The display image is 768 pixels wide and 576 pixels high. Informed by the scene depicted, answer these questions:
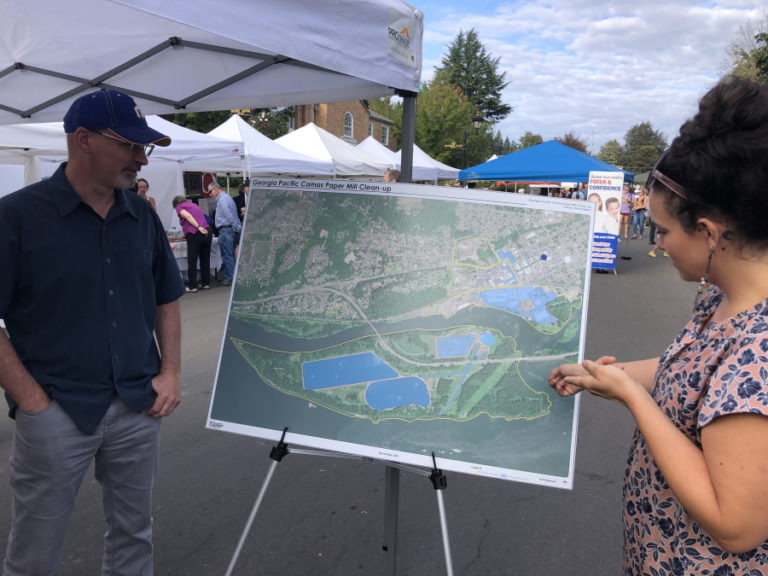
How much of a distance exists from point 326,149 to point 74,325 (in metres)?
12.7

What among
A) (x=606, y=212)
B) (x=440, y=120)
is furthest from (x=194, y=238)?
(x=440, y=120)

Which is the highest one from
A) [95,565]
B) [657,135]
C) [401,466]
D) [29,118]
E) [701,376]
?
[657,135]

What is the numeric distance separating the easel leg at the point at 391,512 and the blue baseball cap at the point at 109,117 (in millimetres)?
1710

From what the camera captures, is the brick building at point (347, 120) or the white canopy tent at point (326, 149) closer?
the white canopy tent at point (326, 149)

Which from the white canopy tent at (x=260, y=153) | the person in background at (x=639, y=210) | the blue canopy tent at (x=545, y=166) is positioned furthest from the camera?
the person in background at (x=639, y=210)

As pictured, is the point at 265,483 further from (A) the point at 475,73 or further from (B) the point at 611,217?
(A) the point at 475,73

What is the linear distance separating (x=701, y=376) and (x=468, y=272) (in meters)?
0.91

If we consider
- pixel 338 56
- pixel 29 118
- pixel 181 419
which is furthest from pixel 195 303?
pixel 338 56

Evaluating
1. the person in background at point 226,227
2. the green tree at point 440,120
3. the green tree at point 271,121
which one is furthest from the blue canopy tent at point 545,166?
the green tree at point 440,120

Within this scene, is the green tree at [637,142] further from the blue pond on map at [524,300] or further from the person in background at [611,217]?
the blue pond on map at [524,300]

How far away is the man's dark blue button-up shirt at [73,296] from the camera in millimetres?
1812

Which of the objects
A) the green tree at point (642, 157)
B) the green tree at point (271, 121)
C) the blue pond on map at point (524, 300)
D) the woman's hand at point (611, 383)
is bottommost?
the woman's hand at point (611, 383)

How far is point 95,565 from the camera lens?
8.87ft

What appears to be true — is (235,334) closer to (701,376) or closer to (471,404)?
(471,404)
